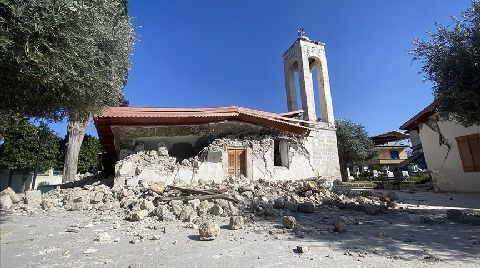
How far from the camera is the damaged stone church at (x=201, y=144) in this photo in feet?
31.6

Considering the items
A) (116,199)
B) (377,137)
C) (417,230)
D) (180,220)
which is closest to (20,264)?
(180,220)

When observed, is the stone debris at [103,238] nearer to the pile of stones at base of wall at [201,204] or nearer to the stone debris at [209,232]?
the pile of stones at base of wall at [201,204]

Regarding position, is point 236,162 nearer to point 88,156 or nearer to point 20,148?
point 20,148

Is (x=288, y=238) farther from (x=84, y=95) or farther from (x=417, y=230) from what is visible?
(x=84, y=95)

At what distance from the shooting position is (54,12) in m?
4.87

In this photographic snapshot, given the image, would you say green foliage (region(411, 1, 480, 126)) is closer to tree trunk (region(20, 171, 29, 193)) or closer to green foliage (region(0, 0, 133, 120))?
green foliage (region(0, 0, 133, 120))

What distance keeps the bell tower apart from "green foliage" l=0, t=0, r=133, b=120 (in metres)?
12.7

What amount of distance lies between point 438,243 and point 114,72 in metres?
7.43

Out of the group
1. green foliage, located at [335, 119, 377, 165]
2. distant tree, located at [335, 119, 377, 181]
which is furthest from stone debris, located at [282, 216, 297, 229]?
green foliage, located at [335, 119, 377, 165]

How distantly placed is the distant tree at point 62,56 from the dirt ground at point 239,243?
8.55 feet

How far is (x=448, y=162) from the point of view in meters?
12.7

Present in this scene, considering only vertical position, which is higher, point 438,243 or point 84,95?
point 84,95

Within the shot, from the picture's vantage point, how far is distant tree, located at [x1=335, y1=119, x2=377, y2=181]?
28.7 m

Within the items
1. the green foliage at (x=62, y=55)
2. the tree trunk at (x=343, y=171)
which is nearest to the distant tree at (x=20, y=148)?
the green foliage at (x=62, y=55)
